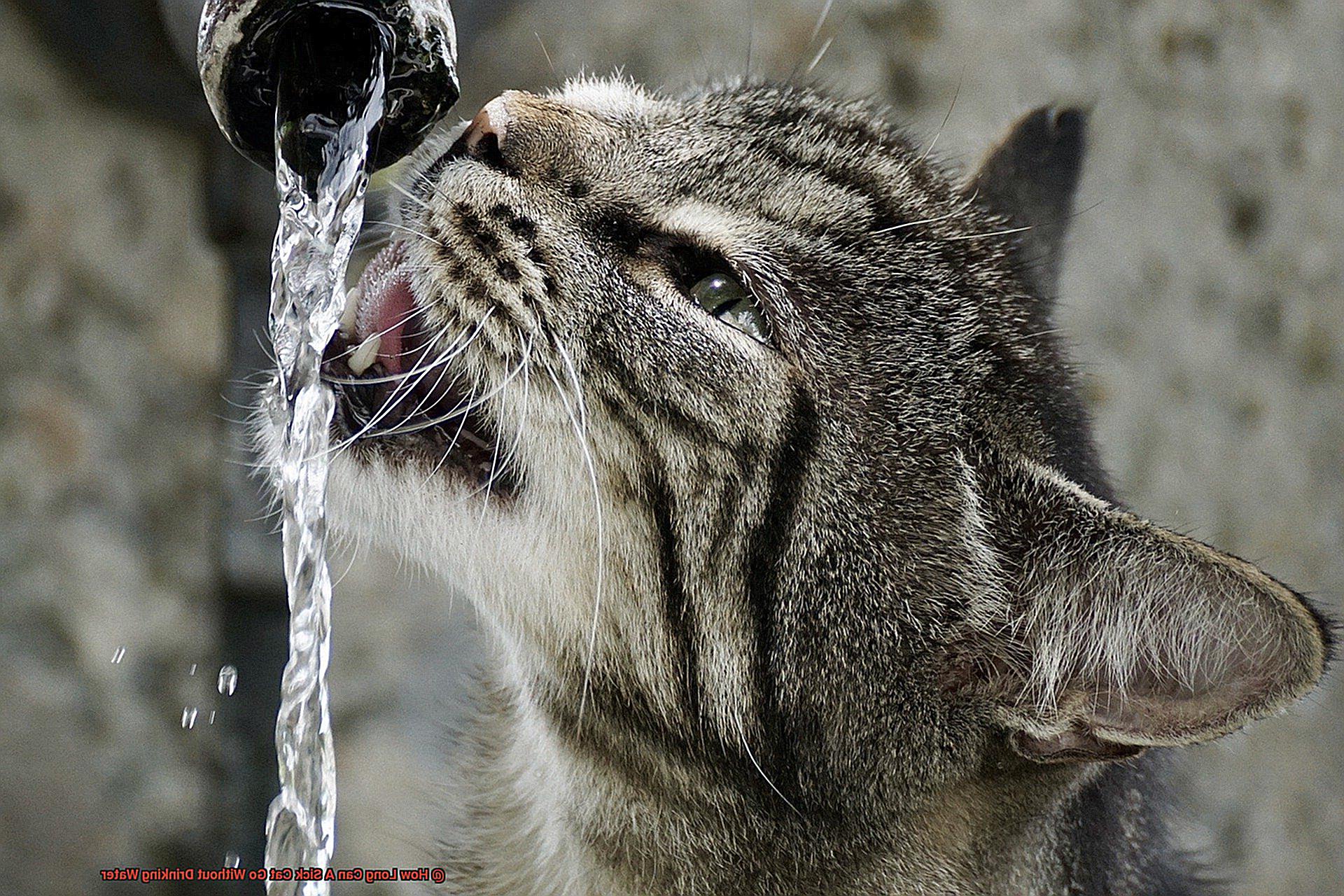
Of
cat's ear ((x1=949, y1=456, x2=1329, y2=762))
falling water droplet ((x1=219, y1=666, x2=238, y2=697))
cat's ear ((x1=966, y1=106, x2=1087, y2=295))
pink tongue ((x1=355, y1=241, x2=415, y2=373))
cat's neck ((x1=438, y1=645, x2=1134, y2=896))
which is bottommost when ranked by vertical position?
cat's neck ((x1=438, y1=645, x2=1134, y2=896))

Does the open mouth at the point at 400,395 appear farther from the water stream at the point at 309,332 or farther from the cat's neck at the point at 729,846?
the cat's neck at the point at 729,846

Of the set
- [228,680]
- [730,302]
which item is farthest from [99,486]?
[730,302]

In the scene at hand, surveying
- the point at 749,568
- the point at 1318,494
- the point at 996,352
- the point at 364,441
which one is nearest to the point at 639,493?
the point at 749,568

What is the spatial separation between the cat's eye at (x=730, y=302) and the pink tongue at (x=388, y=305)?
291 mm

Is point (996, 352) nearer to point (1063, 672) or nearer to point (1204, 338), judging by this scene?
point (1063, 672)

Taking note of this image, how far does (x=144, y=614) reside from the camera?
1945 mm

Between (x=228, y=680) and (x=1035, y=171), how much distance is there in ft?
4.76

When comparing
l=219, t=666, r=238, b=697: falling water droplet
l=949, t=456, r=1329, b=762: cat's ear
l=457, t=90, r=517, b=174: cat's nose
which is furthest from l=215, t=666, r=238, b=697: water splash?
l=949, t=456, r=1329, b=762: cat's ear

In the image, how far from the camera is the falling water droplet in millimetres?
1841

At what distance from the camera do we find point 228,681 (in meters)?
1.92

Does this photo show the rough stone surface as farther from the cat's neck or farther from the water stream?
the cat's neck

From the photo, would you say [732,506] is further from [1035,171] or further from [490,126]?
[1035,171]

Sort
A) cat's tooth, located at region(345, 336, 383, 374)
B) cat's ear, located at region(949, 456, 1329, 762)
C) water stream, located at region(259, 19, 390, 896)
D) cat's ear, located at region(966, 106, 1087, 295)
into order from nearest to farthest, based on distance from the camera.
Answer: cat's ear, located at region(949, 456, 1329, 762)
water stream, located at region(259, 19, 390, 896)
cat's tooth, located at region(345, 336, 383, 374)
cat's ear, located at region(966, 106, 1087, 295)

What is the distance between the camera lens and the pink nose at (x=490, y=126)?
120 centimetres
